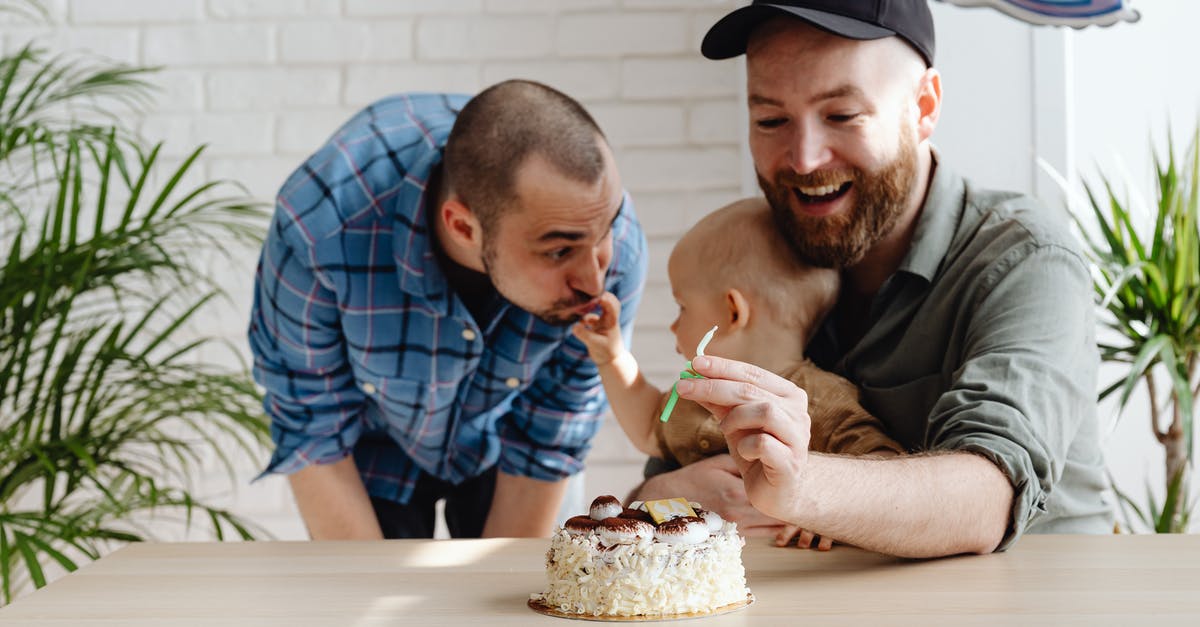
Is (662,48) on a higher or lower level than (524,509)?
higher

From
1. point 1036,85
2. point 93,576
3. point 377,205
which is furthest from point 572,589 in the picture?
point 1036,85

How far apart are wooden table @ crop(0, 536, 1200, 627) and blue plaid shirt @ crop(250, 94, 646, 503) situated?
0.74m

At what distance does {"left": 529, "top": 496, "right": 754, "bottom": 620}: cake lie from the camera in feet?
4.16

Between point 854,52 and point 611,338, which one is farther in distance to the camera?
point 611,338

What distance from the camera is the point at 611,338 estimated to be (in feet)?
7.17

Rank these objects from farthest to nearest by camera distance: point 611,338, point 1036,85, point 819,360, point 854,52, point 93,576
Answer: point 1036,85
point 611,338
point 819,360
point 854,52
point 93,576

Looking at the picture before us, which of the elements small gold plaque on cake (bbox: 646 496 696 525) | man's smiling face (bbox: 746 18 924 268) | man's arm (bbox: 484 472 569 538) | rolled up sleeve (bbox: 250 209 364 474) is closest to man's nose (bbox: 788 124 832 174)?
man's smiling face (bbox: 746 18 924 268)

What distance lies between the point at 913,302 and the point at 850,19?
44 cm

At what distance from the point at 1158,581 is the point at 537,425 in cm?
146

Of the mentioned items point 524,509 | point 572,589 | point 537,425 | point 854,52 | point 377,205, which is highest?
point 854,52

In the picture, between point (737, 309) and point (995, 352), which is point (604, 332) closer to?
point (737, 309)

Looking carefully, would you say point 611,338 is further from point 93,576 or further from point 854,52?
point 93,576

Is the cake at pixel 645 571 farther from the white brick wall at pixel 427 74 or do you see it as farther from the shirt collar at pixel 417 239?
the white brick wall at pixel 427 74

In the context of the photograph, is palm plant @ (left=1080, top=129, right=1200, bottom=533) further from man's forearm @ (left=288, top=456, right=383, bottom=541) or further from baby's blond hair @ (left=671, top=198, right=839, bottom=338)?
man's forearm @ (left=288, top=456, right=383, bottom=541)
